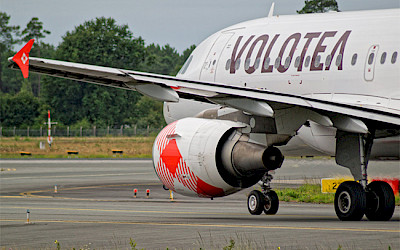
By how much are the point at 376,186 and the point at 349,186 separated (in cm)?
102

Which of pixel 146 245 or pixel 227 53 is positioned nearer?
pixel 146 245

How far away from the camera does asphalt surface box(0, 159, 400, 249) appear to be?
15.2m

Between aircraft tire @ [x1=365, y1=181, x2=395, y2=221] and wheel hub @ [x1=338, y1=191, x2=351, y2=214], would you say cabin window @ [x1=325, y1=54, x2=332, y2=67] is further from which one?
wheel hub @ [x1=338, y1=191, x2=351, y2=214]

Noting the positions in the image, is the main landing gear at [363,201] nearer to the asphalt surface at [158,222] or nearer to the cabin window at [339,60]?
the asphalt surface at [158,222]

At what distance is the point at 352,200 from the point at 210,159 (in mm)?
3392

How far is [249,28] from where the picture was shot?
77.5 feet

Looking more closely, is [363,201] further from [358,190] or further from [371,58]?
[371,58]

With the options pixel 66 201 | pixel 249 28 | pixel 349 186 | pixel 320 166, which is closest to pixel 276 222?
pixel 349 186

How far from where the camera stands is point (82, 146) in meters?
80.9

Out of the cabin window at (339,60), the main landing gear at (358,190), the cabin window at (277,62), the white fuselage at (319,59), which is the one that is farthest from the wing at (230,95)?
the cabin window at (277,62)

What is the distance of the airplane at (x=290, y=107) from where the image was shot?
1650cm

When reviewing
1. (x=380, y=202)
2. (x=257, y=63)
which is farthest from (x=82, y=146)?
(x=380, y=202)

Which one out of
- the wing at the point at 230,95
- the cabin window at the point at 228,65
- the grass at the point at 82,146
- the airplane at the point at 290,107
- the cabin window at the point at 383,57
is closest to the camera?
the wing at the point at 230,95

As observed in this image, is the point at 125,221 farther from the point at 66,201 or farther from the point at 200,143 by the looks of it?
the point at 66,201
